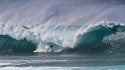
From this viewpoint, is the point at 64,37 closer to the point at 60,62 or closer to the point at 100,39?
the point at 100,39

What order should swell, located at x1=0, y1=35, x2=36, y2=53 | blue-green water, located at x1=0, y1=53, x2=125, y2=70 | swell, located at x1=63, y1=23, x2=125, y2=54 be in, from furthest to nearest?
swell, located at x1=0, y1=35, x2=36, y2=53
swell, located at x1=63, y1=23, x2=125, y2=54
blue-green water, located at x1=0, y1=53, x2=125, y2=70

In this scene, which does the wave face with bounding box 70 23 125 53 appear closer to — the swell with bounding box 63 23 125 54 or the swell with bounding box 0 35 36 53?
the swell with bounding box 63 23 125 54

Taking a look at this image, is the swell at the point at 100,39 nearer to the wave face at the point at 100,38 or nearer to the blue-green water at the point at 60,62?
the wave face at the point at 100,38

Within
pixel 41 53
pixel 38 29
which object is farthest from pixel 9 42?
pixel 41 53

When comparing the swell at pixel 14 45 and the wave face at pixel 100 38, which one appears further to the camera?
the swell at pixel 14 45

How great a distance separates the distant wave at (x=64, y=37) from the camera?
3981cm

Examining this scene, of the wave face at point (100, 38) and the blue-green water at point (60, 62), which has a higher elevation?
the wave face at point (100, 38)

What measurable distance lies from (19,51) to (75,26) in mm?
5504

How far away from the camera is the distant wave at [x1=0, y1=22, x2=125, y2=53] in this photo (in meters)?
39.8

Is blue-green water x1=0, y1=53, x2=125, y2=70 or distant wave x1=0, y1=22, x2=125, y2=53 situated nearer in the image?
blue-green water x1=0, y1=53, x2=125, y2=70

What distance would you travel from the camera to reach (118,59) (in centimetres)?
3216

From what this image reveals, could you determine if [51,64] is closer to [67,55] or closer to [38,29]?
[67,55]

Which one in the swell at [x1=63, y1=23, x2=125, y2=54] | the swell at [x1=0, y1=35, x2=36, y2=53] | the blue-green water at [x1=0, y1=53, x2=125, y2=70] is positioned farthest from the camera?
the swell at [x1=0, y1=35, x2=36, y2=53]

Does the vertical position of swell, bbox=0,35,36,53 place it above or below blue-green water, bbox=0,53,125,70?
above
